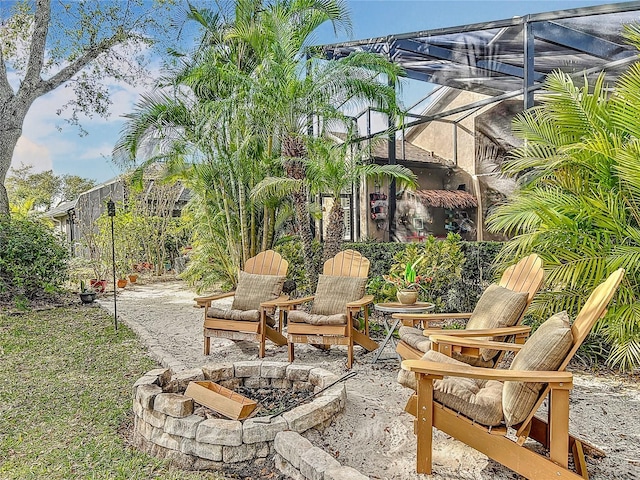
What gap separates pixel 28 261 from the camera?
827 centimetres

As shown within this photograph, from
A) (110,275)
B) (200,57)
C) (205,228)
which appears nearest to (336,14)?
(200,57)

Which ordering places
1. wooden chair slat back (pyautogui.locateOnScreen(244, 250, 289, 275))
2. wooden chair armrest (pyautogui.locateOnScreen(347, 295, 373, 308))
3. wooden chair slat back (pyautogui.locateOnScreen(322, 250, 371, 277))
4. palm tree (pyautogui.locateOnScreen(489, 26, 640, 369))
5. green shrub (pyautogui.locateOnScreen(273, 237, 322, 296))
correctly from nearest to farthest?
palm tree (pyautogui.locateOnScreen(489, 26, 640, 369)) → wooden chair armrest (pyautogui.locateOnScreen(347, 295, 373, 308)) → wooden chair slat back (pyautogui.locateOnScreen(322, 250, 371, 277)) → wooden chair slat back (pyautogui.locateOnScreen(244, 250, 289, 275)) → green shrub (pyautogui.locateOnScreen(273, 237, 322, 296))

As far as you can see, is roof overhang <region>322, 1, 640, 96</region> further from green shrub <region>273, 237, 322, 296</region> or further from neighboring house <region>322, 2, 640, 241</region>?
green shrub <region>273, 237, 322, 296</region>

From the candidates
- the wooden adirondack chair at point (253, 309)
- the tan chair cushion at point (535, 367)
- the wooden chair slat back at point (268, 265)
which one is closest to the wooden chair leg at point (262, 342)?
the wooden adirondack chair at point (253, 309)

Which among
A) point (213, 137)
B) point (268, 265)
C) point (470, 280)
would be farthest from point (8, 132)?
point (470, 280)

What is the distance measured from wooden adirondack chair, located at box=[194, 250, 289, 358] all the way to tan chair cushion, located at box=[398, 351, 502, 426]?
2.42 m

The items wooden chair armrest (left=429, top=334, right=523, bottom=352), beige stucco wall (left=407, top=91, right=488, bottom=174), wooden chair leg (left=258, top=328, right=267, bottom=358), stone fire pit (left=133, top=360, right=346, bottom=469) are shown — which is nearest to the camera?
stone fire pit (left=133, top=360, right=346, bottom=469)

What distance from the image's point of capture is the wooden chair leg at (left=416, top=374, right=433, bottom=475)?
2.38 m

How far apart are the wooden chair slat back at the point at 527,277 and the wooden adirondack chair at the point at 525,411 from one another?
1.02 meters

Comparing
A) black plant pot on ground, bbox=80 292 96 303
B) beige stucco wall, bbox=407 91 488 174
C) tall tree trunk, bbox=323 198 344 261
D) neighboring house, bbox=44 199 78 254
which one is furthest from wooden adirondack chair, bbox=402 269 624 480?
neighboring house, bbox=44 199 78 254

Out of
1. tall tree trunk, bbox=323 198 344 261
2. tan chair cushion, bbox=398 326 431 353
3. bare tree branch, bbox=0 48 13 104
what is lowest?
tan chair cushion, bbox=398 326 431 353

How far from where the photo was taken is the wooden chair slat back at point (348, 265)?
5048mm

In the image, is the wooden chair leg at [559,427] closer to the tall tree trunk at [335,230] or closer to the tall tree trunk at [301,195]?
the tall tree trunk at [335,230]

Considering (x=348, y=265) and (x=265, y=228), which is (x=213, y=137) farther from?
(x=348, y=265)
